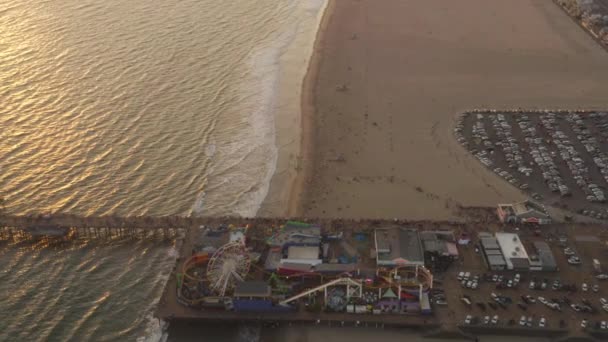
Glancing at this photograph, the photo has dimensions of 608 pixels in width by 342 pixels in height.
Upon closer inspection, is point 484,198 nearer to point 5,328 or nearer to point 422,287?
point 422,287

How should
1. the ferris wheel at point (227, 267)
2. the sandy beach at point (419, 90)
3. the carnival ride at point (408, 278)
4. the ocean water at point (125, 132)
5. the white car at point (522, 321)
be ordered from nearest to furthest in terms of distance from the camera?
1. the white car at point (522, 321)
2. the carnival ride at point (408, 278)
3. the ferris wheel at point (227, 267)
4. the ocean water at point (125, 132)
5. the sandy beach at point (419, 90)

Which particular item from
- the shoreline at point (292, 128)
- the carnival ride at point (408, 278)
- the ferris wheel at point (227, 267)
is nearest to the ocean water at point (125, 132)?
the shoreline at point (292, 128)

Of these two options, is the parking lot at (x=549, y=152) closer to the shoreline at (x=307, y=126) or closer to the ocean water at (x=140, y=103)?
the shoreline at (x=307, y=126)

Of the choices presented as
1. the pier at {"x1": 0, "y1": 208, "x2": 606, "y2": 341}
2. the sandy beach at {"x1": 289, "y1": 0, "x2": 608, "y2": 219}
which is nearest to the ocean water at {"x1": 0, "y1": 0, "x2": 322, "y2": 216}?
the pier at {"x1": 0, "y1": 208, "x2": 606, "y2": 341}

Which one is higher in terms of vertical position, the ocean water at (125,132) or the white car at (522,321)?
the ocean water at (125,132)

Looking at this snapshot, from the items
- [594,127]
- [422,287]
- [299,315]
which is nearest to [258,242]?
[299,315]

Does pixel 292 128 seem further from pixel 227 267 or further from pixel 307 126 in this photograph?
pixel 227 267
